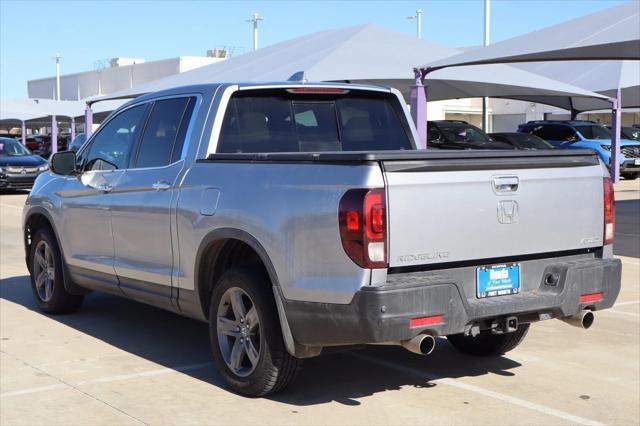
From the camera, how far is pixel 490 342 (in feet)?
21.9

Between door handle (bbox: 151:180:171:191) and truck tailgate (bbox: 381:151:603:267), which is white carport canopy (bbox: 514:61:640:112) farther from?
door handle (bbox: 151:180:171:191)

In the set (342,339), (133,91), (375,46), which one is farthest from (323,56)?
(342,339)

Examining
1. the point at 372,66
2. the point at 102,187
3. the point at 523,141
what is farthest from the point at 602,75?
the point at 102,187

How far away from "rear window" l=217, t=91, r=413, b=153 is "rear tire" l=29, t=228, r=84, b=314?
2511mm

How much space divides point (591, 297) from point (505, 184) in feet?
3.18

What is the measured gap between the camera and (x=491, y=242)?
524 cm

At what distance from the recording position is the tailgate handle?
17.2 ft

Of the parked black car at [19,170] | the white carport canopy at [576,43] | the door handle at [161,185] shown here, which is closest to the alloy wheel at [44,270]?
the door handle at [161,185]

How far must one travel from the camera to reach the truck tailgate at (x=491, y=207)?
16.1 feet

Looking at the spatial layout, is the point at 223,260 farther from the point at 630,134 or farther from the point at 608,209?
the point at 630,134

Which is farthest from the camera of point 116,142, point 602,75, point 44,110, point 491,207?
point 44,110

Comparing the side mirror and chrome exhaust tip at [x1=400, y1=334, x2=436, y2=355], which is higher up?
the side mirror

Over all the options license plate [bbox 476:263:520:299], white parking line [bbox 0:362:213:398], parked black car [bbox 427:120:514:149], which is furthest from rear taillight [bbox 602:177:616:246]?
parked black car [bbox 427:120:514:149]

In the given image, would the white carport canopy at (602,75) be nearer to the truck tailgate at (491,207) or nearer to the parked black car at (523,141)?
the parked black car at (523,141)
